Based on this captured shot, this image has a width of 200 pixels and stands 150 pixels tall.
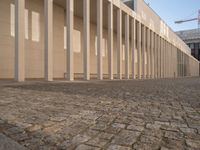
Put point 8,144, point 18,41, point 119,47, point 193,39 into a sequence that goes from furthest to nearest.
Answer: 1. point 193,39
2. point 119,47
3. point 18,41
4. point 8,144

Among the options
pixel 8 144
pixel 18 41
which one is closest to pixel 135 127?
pixel 8 144

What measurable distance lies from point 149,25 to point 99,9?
1182 centimetres

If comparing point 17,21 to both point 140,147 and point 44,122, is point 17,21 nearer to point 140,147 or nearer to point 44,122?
point 44,122

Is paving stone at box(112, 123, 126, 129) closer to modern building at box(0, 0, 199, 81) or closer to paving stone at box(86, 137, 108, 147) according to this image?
paving stone at box(86, 137, 108, 147)

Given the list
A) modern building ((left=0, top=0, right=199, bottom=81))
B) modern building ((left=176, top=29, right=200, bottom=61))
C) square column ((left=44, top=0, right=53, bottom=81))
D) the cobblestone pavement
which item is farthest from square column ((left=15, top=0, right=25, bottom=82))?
modern building ((left=176, top=29, right=200, bottom=61))

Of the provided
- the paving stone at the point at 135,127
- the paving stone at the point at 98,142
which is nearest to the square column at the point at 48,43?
the paving stone at the point at 135,127

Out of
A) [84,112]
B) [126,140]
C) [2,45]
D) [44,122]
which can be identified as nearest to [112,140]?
[126,140]

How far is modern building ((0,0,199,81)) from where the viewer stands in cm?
1108

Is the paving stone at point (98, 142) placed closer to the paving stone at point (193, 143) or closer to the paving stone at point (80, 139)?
the paving stone at point (80, 139)

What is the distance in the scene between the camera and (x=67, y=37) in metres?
12.1

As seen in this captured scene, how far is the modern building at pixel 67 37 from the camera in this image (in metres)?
11.1

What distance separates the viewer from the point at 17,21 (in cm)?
988

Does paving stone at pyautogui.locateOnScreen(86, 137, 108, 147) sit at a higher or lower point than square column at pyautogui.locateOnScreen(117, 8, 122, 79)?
lower

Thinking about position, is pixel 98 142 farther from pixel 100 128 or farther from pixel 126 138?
pixel 100 128
